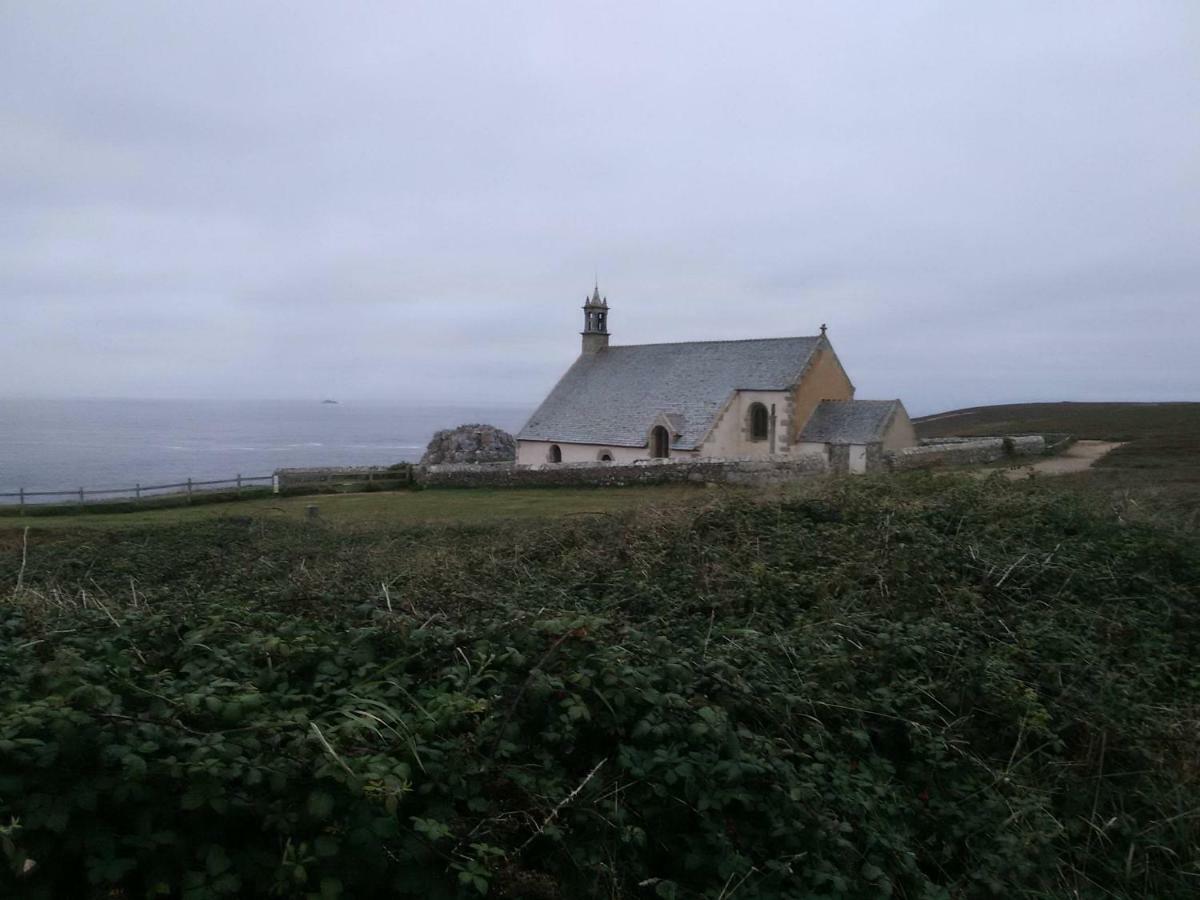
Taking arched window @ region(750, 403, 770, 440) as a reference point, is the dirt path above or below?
below

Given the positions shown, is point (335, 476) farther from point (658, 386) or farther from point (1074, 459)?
point (1074, 459)

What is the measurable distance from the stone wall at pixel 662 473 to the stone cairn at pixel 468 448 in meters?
13.6

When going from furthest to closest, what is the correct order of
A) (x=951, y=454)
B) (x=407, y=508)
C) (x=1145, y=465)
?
(x=951, y=454) < (x=407, y=508) < (x=1145, y=465)

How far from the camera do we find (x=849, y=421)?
104 feet

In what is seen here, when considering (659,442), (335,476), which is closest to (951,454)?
(659,442)

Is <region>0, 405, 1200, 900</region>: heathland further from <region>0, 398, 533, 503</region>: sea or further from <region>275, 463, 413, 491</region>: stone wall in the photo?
<region>0, 398, 533, 503</region>: sea

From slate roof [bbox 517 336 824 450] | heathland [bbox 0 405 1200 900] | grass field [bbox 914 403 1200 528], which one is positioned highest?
slate roof [bbox 517 336 824 450]

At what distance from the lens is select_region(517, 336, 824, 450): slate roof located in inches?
1283

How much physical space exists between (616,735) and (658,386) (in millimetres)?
31671

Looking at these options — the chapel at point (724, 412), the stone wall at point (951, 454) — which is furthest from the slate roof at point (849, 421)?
the stone wall at point (951, 454)

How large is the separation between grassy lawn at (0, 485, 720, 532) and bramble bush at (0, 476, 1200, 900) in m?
9.28

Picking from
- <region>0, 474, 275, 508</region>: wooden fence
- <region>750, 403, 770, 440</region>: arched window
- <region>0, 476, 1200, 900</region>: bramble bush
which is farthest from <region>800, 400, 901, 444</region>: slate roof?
<region>0, 476, 1200, 900</region>: bramble bush

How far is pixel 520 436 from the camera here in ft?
126

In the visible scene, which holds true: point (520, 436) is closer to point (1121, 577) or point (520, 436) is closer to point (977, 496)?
point (977, 496)
